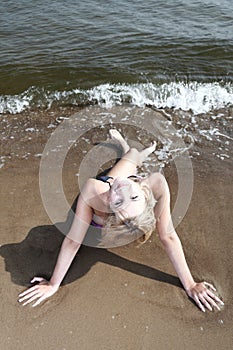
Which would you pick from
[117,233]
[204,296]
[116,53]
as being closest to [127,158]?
[117,233]

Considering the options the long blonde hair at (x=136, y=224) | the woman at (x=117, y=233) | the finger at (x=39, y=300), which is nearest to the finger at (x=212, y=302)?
the woman at (x=117, y=233)

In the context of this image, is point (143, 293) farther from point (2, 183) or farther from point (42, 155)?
point (42, 155)

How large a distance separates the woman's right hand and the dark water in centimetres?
371

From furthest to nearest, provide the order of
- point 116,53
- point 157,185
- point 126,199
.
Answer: point 116,53 → point 157,185 → point 126,199

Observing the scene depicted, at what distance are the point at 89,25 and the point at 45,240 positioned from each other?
21.9 feet

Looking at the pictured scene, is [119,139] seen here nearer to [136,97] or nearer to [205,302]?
[136,97]

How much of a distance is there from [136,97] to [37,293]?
4186 millimetres

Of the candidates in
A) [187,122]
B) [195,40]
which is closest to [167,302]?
[187,122]

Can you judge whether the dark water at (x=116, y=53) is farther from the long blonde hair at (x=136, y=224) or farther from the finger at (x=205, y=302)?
the finger at (x=205, y=302)

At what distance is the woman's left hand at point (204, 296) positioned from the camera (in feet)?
9.59

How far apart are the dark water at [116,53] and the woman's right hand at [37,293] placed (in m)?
3.71

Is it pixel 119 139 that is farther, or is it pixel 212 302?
pixel 119 139

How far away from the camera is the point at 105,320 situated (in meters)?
2.83

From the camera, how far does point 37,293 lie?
9.77ft
